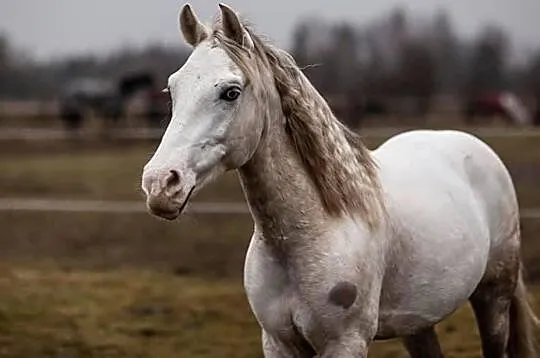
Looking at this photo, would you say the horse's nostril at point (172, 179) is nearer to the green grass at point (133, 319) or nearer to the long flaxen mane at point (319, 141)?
the long flaxen mane at point (319, 141)

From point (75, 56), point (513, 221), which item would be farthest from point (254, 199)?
point (75, 56)

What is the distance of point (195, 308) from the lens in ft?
18.5

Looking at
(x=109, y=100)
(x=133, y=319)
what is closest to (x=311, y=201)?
(x=133, y=319)

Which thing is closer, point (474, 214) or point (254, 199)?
point (254, 199)

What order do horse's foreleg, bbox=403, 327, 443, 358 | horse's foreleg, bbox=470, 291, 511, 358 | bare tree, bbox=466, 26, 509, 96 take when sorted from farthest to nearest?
1. bare tree, bbox=466, 26, 509, 96
2. horse's foreleg, bbox=403, 327, 443, 358
3. horse's foreleg, bbox=470, 291, 511, 358

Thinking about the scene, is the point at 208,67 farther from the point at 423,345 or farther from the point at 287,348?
the point at 423,345

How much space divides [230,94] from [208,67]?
9 cm

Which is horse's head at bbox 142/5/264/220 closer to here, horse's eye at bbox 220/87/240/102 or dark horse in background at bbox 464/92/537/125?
horse's eye at bbox 220/87/240/102

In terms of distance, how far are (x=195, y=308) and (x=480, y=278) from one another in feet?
9.18

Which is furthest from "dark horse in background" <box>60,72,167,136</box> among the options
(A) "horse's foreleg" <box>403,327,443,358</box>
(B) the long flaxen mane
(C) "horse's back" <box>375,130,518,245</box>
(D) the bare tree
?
(B) the long flaxen mane

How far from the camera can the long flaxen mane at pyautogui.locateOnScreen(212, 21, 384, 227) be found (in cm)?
254

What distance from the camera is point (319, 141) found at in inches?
102

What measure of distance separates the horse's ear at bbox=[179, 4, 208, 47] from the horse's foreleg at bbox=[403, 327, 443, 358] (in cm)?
161

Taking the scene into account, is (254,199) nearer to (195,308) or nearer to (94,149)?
(195,308)
